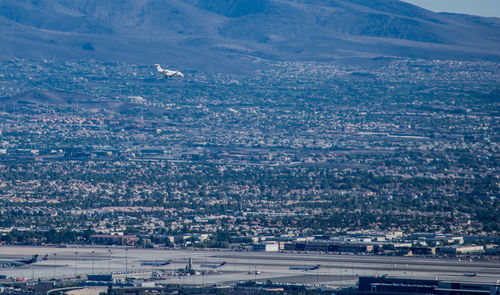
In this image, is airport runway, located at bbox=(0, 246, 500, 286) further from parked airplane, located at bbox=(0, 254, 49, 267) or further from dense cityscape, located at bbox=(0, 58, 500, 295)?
parked airplane, located at bbox=(0, 254, 49, 267)

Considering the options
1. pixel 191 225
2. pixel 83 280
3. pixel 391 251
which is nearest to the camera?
pixel 83 280

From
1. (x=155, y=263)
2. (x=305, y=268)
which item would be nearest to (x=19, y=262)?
(x=155, y=263)

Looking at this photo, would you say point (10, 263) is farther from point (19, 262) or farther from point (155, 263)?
point (155, 263)

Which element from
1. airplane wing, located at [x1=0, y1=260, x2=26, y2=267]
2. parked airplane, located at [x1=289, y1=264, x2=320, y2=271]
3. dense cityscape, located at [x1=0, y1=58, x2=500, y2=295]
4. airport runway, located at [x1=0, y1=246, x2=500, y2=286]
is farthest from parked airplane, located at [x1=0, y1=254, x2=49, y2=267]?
parked airplane, located at [x1=289, y1=264, x2=320, y2=271]

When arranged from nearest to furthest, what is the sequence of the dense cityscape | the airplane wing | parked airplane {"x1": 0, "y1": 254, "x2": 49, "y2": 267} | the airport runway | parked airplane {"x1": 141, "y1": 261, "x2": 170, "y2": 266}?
the airport runway → the dense cityscape → parked airplane {"x1": 141, "y1": 261, "x2": 170, "y2": 266} → the airplane wing → parked airplane {"x1": 0, "y1": 254, "x2": 49, "y2": 267}

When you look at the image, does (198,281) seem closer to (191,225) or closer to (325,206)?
(191,225)

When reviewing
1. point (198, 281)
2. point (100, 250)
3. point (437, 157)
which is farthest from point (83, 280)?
point (437, 157)

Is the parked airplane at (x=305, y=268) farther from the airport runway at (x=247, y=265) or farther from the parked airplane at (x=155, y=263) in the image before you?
the parked airplane at (x=155, y=263)

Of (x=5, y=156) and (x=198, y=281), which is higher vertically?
(x=198, y=281)
